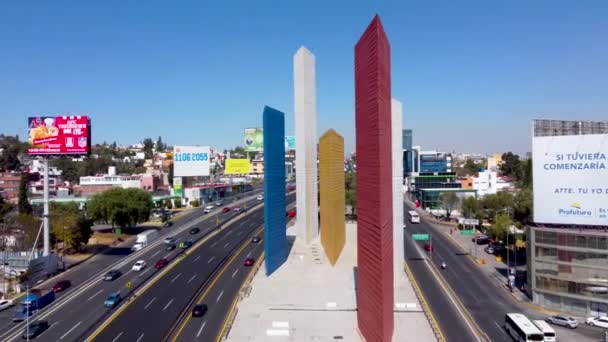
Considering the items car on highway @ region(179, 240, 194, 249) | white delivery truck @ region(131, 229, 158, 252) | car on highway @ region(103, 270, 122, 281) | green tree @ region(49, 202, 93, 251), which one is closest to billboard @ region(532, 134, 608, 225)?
car on highway @ region(103, 270, 122, 281)

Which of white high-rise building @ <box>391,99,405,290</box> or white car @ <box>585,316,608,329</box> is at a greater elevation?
white high-rise building @ <box>391,99,405,290</box>

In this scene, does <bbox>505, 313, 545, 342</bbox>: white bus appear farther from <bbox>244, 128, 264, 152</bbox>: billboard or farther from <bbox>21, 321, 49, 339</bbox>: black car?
<bbox>244, 128, 264, 152</bbox>: billboard

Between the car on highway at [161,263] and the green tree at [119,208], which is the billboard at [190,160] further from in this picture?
the car on highway at [161,263]

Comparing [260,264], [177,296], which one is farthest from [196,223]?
[177,296]

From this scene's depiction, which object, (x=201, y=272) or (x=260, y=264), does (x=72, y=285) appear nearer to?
(x=201, y=272)

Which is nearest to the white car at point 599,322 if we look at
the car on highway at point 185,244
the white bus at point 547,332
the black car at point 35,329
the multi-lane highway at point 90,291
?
Result: the white bus at point 547,332

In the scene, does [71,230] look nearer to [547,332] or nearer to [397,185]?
[397,185]

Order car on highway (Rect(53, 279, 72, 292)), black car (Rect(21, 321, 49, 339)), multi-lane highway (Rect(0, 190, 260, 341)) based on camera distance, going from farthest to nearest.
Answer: car on highway (Rect(53, 279, 72, 292)) → multi-lane highway (Rect(0, 190, 260, 341)) → black car (Rect(21, 321, 49, 339))
